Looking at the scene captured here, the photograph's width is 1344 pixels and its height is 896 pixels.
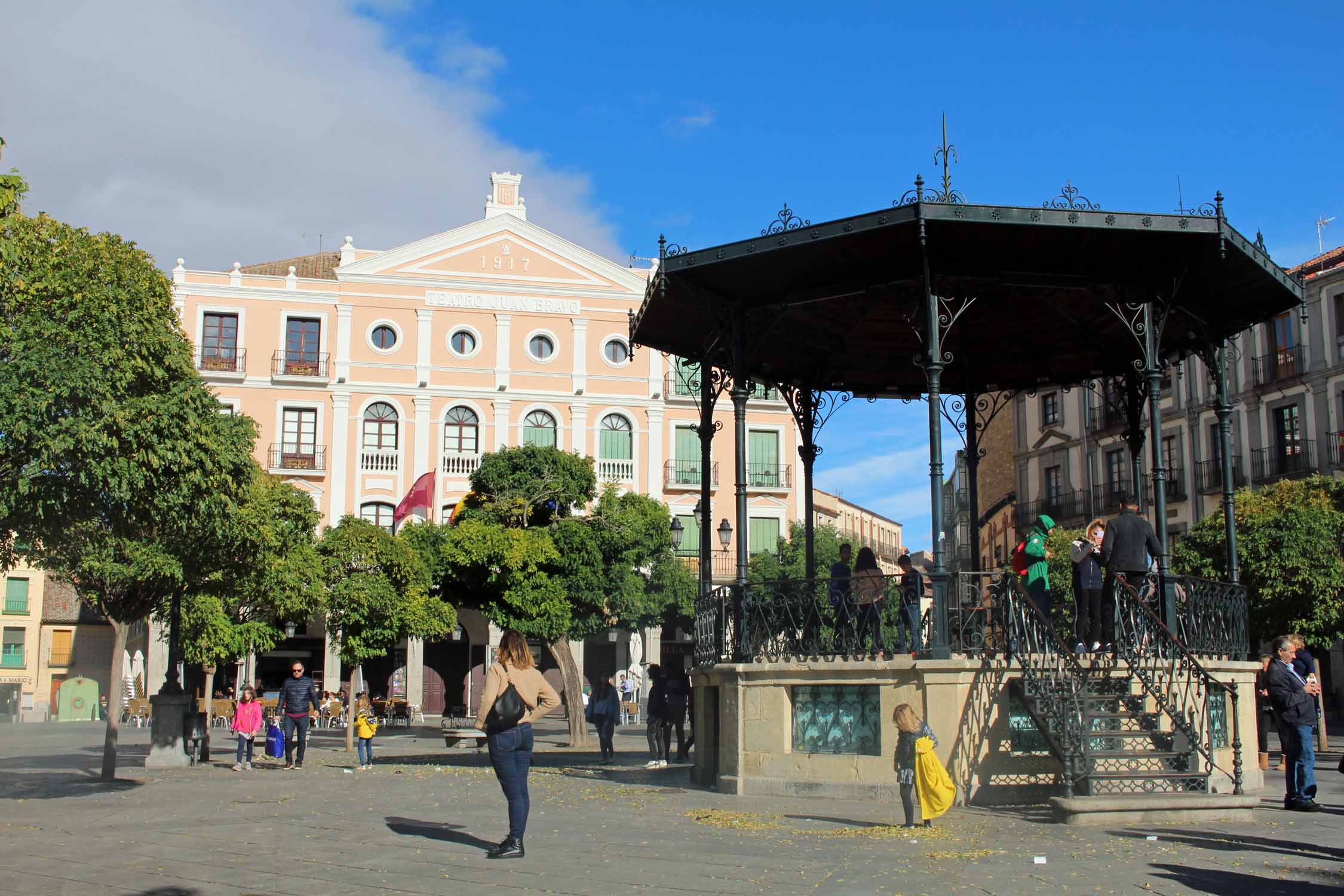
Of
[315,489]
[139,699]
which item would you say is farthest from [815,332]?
[315,489]

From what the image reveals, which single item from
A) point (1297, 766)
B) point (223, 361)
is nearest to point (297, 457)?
point (223, 361)

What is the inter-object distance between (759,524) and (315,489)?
16.6 m

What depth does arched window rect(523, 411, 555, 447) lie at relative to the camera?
48.1 metres

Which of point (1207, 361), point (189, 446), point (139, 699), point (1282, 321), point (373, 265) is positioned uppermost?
point (373, 265)

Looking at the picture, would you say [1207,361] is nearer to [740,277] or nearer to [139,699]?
[740,277]

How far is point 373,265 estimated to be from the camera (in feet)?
158

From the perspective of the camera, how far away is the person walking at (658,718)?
2038 cm

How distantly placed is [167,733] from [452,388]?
91.9 feet

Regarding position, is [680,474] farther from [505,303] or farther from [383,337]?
[383,337]

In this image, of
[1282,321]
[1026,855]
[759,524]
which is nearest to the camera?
[1026,855]

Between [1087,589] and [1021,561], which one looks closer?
[1087,589]

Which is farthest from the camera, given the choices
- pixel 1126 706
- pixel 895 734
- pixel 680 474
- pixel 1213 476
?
pixel 680 474

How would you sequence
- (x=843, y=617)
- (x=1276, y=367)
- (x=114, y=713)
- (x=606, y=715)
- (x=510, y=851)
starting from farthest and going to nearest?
(x=1276, y=367) → (x=606, y=715) → (x=114, y=713) → (x=843, y=617) → (x=510, y=851)

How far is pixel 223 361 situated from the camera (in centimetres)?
4625
